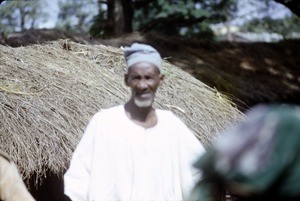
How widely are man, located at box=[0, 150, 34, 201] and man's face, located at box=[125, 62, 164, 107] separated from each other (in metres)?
0.86

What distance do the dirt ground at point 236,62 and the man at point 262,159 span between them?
801 centimetres

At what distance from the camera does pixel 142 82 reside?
10.5 feet

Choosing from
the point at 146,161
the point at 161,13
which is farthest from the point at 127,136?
the point at 161,13

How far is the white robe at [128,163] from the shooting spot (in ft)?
10.0

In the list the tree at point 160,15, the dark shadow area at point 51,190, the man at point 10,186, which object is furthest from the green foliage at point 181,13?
the man at point 10,186

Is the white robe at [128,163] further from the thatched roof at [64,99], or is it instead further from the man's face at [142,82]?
the thatched roof at [64,99]

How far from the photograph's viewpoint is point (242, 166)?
3.15ft

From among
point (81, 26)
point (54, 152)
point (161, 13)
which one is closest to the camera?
point (54, 152)

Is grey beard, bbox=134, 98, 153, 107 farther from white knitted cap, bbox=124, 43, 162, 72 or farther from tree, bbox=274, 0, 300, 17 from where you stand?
tree, bbox=274, 0, 300, 17

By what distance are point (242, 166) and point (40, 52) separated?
639cm

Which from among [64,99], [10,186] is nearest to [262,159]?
[10,186]

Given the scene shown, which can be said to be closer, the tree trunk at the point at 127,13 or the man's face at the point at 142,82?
the man's face at the point at 142,82

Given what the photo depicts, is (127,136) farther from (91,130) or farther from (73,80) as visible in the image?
(73,80)

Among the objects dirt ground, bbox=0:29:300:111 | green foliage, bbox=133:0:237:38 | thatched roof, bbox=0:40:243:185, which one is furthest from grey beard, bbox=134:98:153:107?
green foliage, bbox=133:0:237:38
